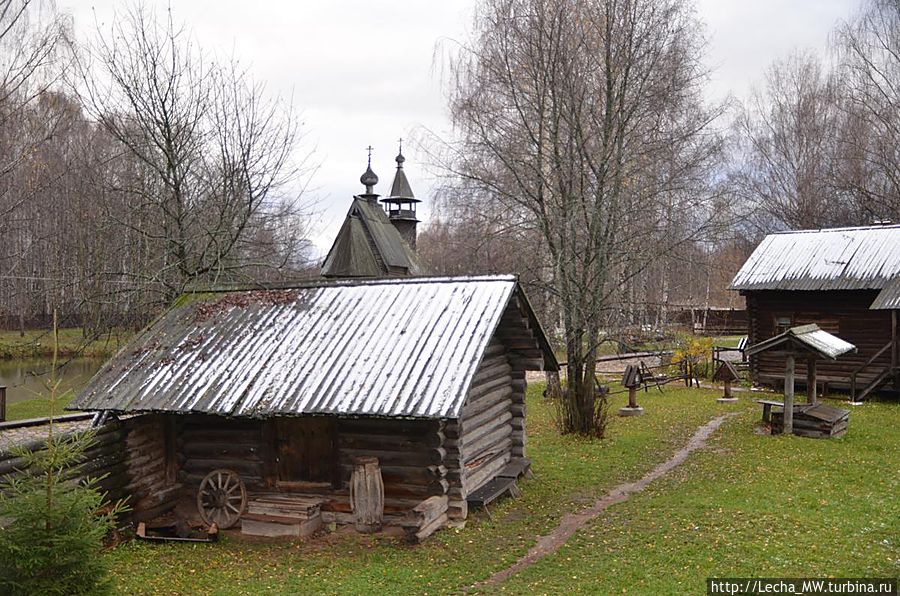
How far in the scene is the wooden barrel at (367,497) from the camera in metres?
10.4

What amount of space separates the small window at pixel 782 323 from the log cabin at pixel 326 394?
15673mm

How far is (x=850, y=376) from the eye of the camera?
76.0 ft

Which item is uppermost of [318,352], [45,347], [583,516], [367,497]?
[318,352]

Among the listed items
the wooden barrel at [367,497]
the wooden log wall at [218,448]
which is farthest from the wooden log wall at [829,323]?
the wooden log wall at [218,448]

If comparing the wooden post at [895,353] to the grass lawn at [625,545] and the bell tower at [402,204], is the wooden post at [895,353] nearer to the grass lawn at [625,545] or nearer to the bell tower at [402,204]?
the grass lawn at [625,545]

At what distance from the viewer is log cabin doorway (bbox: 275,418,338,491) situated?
1112cm

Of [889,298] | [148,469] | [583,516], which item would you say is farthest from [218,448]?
[889,298]

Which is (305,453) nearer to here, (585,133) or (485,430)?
(485,430)

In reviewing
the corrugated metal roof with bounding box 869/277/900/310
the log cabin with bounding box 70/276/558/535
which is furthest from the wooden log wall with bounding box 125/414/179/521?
the corrugated metal roof with bounding box 869/277/900/310

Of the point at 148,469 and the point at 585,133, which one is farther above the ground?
the point at 585,133

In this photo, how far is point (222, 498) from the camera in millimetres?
11211

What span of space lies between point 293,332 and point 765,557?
25.2 feet

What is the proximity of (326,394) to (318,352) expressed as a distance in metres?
1.14

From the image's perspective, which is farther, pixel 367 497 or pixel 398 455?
pixel 398 455
